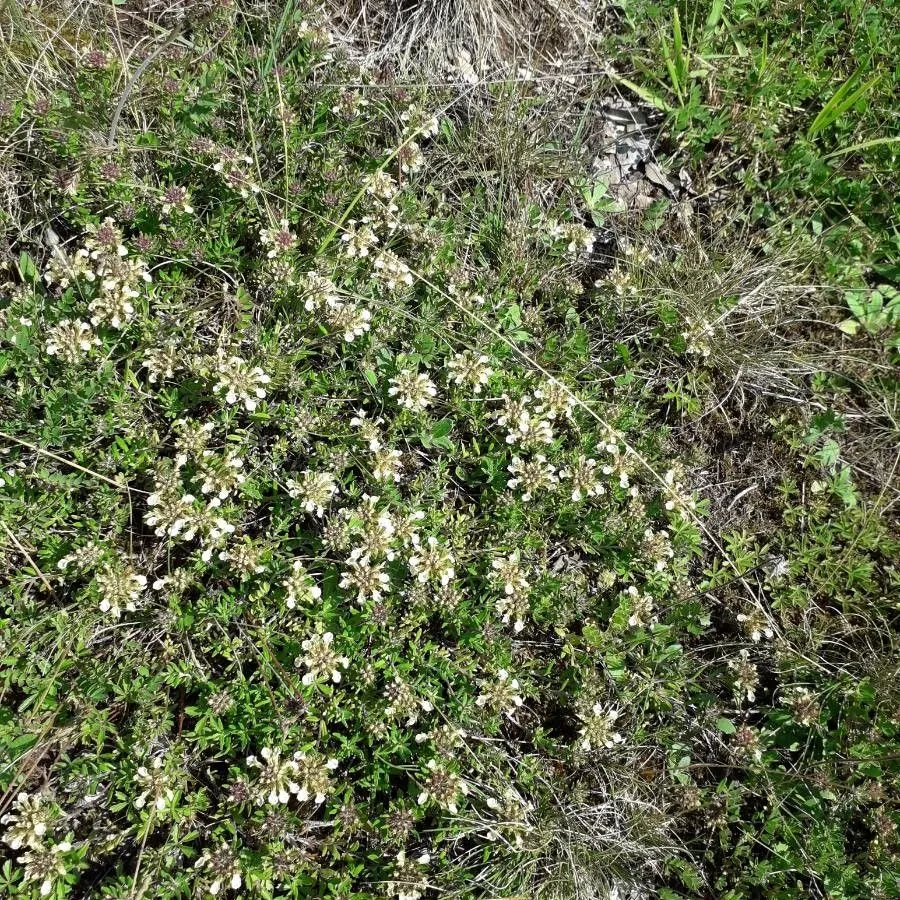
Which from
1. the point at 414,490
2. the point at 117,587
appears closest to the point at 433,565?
the point at 414,490

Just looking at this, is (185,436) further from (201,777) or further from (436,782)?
(436,782)

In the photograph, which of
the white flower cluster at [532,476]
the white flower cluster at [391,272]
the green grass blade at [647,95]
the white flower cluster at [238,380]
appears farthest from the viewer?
the green grass blade at [647,95]

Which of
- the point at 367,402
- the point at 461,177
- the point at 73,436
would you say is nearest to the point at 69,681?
the point at 73,436

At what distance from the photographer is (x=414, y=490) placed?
13.9ft

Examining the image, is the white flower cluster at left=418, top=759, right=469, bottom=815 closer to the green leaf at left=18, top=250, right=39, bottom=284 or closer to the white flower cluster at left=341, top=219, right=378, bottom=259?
the white flower cluster at left=341, top=219, right=378, bottom=259

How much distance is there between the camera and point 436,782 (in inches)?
146

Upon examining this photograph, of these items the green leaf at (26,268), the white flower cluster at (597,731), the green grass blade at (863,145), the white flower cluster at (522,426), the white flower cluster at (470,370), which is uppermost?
the green leaf at (26,268)

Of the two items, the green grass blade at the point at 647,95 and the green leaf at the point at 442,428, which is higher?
the green grass blade at the point at 647,95

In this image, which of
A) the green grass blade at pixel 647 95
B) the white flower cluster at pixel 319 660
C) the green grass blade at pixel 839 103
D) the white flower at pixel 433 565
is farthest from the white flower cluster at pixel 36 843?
the green grass blade at pixel 839 103

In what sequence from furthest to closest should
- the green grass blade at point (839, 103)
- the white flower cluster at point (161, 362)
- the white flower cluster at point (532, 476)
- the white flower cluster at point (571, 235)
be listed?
the green grass blade at point (839, 103) < the white flower cluster at point (571, 235) < the white flower cluster at point (532, 476) < the white flower cluster at point (161, 362)

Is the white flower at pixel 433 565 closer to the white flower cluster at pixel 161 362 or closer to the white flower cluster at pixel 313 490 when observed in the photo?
the white flower cluster at pixel 313 490

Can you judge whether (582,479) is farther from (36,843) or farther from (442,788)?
(36,843)

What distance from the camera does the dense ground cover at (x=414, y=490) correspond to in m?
3.79

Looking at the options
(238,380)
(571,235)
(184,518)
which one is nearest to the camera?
(184,518)
